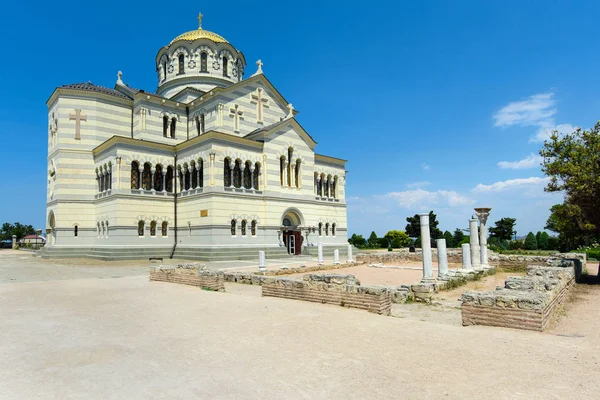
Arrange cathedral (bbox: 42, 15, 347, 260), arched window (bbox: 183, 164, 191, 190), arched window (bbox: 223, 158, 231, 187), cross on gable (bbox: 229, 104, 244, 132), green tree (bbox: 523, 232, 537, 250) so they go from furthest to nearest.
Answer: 1. green tree (bbox: 523, 232, 537, 250)
2. cross on gable (bbox: 229, 104, 244, 132)
3. arched window (bbox: 183, 164, 191, 190)
4. arched window (bbox: 223, 158, 231, 187)
5. cathedral (bbox: 42, 15, 347, 260)

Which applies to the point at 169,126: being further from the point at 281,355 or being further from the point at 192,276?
the point at 281,355

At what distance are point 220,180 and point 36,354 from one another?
84.2 ft

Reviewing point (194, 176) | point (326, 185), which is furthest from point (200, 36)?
point (326, 185)

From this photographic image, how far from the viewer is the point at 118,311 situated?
1066 centimetres

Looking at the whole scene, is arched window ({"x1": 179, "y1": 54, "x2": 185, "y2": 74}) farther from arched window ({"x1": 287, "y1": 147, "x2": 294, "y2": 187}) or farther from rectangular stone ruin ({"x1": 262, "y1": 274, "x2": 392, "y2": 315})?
rectangular stone ruin ({"x1": 262, "y1": 274, "x2": 392, "y2": 315})

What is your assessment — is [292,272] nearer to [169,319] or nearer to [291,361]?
[169,319]

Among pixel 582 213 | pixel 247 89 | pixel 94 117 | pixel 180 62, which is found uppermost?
pixel 180 62

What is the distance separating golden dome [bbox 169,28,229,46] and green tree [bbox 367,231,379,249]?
38.4m

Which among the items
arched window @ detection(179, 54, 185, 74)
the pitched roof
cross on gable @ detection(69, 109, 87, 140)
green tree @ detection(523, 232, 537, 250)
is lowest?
green tree @ detection(523, 232, 537, 250)

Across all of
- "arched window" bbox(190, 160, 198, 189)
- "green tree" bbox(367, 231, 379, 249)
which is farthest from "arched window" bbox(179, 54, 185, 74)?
"green tree" bbox(367, 231, 379, 249)

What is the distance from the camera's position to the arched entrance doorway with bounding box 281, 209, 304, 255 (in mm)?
37062

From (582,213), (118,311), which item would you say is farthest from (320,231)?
(118,311)

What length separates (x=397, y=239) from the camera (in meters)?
62.8

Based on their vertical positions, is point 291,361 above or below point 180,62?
below
